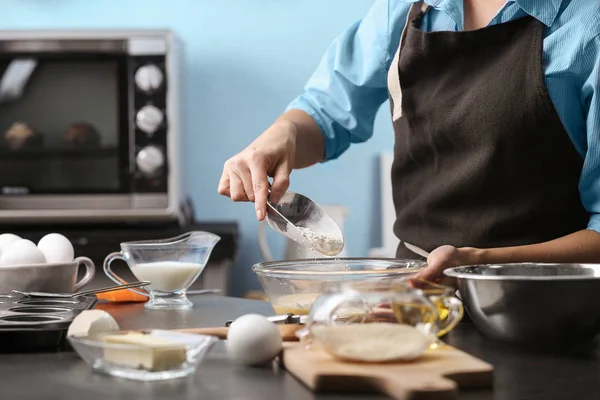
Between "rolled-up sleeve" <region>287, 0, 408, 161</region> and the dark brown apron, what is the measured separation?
10 cm

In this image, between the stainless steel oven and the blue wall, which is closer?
the stainless steel oven

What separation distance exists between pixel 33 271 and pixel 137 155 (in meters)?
1.09

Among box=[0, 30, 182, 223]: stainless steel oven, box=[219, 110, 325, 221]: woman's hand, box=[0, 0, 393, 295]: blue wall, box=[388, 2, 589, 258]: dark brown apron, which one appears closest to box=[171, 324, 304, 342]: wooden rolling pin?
box=[219, 110, 325, 221]: woman's hand

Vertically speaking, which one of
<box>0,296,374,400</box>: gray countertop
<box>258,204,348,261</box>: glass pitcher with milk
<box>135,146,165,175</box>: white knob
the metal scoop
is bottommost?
<box>258,204,348,261</box>: glass pitcher with milk

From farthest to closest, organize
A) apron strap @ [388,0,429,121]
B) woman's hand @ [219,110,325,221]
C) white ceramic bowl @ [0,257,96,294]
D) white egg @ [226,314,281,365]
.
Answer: apron strap @ [388,0,429,121] < woman's hand @ [219,110,325,221] < white ceramic bowl @ [0,257,96,294] < white egg @ [226,314,281,365]

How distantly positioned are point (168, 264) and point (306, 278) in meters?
0.28

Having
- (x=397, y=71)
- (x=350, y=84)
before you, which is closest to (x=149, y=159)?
(x=350, y=84)

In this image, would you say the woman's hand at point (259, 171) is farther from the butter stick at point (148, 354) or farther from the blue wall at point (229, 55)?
the blue wall at point (229, 55)

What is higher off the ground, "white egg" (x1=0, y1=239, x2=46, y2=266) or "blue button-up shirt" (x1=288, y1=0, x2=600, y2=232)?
"blue button-up shirt" (x1=288, y1=0, x2=600, y2=232)

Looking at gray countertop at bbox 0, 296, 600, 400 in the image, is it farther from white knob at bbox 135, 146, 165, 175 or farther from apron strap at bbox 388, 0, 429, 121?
white knob at bbox 135, 146, 165, 175

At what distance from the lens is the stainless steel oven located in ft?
6.56

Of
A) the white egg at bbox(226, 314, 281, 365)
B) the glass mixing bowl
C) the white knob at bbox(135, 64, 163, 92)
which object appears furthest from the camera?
the white knob at bbox(135, 64, 163, 92)

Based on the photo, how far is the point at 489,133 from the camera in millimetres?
1137

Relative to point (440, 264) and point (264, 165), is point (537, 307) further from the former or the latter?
point (264, 165)
